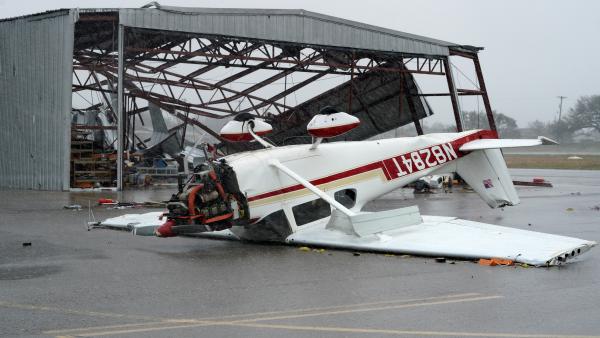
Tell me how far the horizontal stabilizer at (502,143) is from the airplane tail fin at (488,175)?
0.79 feet

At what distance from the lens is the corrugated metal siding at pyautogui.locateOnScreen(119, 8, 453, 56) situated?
29156mm

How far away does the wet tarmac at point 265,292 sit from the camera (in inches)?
297

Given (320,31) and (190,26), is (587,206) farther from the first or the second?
(190,26)

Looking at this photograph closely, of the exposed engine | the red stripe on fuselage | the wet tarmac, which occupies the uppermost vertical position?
the red stripe on fuselage

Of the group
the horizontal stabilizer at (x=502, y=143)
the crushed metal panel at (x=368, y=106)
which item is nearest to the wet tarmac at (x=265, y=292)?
the horizontal stabilizer at (x=502, y=143)

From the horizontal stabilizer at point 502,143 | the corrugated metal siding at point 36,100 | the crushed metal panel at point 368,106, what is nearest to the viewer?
the horizontal stabilizer at point 502,143

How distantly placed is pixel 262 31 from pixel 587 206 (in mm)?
14207

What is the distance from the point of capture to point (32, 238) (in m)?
15.1

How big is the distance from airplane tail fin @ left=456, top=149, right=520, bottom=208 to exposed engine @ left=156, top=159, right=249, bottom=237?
585 cm

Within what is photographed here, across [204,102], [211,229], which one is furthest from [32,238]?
[204,102]

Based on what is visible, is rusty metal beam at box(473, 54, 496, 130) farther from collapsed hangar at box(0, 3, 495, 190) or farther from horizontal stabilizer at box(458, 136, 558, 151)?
horizontal stabilizer at box(458, 136, 558, 151)

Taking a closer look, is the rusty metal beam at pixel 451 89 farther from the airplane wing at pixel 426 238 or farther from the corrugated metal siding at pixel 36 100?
the airplane wing at pixel 426 238

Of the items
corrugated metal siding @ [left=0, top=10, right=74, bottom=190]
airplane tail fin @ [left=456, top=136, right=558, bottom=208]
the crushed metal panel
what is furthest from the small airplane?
the crushed metal panel

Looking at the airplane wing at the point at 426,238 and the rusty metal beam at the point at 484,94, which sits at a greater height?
the rusty metal beam at the point at 484,94
